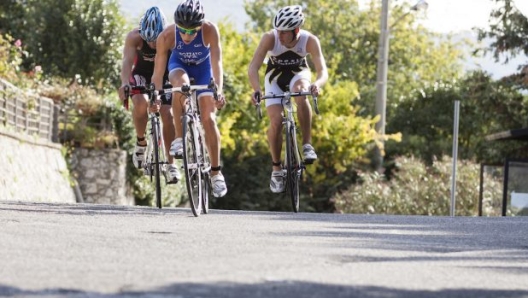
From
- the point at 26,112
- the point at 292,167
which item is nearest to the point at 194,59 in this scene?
the point at 292,167

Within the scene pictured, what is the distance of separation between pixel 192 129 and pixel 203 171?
0.40 m

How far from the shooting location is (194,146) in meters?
12.5

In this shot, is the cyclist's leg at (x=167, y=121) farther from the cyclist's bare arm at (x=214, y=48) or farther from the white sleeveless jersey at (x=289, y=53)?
the cyclist's bare arm at (x=214, y=48)

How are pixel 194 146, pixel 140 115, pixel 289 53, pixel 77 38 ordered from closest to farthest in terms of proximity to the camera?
pixel 194 146, pixel 289 53, pixel 140 115, pixel 77 38

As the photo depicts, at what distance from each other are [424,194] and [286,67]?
1981 cm

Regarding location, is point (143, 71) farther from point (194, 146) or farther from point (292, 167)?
point (194, 146)

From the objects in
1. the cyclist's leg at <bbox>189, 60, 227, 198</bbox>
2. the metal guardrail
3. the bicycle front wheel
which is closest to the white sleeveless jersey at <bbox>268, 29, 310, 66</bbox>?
the cyclist's leg at <bbox>189, 60, 227, 198</bbox>

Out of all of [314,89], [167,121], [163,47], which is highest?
[163,47]

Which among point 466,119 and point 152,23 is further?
point 466,119

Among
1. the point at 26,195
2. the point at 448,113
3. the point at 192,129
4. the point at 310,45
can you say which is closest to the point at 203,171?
the point at 192,129

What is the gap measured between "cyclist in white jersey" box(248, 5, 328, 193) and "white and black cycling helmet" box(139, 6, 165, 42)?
103cm

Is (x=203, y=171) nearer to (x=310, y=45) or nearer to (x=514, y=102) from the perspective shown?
(x=310, y=45)

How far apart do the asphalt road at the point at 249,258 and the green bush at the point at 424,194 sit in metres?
20.1

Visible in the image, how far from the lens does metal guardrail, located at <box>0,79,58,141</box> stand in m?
26.9
